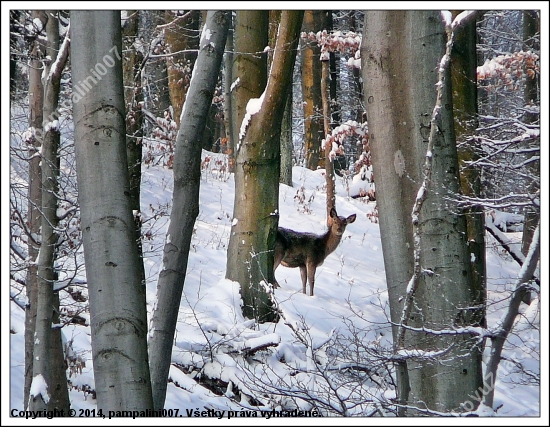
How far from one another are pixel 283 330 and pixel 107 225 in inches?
206

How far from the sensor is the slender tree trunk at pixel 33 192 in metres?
5.23

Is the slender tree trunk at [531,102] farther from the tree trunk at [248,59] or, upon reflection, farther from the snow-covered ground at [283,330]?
the tree trunk at [248,59]

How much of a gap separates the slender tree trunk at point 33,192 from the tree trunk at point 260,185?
10.5 feet

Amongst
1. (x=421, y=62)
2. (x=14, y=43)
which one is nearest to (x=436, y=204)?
(x=421, y=62)

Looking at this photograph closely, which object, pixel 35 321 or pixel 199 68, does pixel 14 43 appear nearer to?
pixel 199 68

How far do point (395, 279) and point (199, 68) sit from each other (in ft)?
6.78

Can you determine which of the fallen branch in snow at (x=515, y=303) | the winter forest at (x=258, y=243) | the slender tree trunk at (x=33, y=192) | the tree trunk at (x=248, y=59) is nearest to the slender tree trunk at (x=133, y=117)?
the winter forest at (x=258, y=243)

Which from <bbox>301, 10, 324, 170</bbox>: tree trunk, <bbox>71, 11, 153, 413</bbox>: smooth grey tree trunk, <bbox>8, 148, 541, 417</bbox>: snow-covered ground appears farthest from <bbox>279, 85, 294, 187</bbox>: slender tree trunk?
<bbox>71, 11, 153, 413</bbox>: smooth grey tree trunk

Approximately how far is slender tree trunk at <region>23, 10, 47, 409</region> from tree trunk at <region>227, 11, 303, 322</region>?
3.19 meters

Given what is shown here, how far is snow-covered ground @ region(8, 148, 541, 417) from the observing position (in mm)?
4727

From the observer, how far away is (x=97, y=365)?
3.11 metres

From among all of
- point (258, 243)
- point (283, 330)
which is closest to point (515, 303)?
point (283, 330)

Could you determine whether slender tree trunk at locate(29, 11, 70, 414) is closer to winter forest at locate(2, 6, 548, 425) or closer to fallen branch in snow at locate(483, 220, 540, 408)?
winter forest at locate(2, 6, 548, 425)

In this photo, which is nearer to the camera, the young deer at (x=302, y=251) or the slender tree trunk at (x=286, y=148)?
the young deer at (x=302, y=251)
